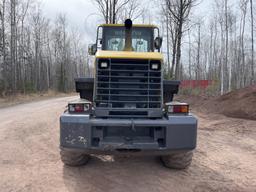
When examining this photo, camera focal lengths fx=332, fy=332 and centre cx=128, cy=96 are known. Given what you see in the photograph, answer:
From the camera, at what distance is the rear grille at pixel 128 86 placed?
19.5 feet

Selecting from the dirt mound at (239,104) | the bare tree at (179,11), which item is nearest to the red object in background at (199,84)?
the bare tree at (179,11)

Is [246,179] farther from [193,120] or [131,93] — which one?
[131,93]

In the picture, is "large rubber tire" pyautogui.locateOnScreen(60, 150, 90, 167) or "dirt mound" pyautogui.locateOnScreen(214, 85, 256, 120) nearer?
"large rubber tire" pyautogui.locateOnScreen(60, 150, 90, 167)

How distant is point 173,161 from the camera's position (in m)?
6.38

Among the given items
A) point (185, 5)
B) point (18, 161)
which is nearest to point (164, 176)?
point (18, 161)

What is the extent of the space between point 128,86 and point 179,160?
174 cm

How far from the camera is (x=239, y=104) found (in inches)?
583

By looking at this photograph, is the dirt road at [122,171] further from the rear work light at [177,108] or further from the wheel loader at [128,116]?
the rear work light at [177,108]

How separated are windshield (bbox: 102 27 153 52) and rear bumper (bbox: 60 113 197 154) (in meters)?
2.57

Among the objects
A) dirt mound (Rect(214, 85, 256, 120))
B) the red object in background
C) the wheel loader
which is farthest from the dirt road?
the red object in background

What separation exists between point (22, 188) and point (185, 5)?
17.9 meters

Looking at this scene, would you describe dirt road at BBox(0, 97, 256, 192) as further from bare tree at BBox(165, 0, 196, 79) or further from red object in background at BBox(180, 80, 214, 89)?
red object in background at BBox(180, 80, 214, 89)

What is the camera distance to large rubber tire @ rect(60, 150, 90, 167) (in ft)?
20.5

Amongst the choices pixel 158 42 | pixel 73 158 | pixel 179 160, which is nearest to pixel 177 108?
Answer: pixel 179 160
